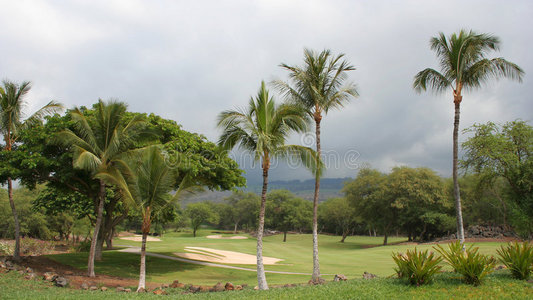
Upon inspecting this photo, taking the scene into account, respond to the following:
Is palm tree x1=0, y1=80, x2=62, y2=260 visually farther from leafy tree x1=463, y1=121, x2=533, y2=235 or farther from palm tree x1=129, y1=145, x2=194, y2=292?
leafy tree x1=463, y1=121, x2=533, y2=235

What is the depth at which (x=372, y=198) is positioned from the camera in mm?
50688

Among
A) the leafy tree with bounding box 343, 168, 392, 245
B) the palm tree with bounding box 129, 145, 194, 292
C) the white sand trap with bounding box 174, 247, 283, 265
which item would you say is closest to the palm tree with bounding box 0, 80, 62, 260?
the palm tree with bounding box 129, 145, 194, 292

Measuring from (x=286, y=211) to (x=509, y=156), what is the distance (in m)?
53.7

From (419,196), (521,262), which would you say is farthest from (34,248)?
(419,196)

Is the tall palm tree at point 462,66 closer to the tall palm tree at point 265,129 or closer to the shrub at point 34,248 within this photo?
the tall palm tree at point 265,129

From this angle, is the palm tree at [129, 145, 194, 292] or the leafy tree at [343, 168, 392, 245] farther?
the leafy tree at [343, 168, 392, 245]

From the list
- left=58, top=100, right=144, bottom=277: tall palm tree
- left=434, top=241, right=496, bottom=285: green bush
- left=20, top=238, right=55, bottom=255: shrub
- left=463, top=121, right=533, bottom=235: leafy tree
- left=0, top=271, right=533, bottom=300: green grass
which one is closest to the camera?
left=0, top=271, right=533, bottom=300: green grass

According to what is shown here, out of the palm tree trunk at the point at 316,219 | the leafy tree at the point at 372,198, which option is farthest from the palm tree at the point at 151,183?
the leafy tree at the point at 372,198

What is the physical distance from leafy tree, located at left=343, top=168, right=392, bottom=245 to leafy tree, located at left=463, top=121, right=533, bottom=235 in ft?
88.1

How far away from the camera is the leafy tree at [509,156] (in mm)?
21891

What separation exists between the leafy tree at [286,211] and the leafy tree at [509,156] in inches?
1942

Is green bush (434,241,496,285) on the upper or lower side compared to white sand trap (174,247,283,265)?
upper

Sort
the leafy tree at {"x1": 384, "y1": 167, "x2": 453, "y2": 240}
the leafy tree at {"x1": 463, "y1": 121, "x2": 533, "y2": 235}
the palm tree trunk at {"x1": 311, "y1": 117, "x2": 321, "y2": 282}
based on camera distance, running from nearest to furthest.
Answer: the palm tree trunk at {"x1": 311, "y1": 117, "x2": 321, "y2": 282} < the leafy tree at {"x1": 463, "y1": 121, "x2": 533, "y2": 235} < the leafy tree at {"x1": 384, "y1": 167, "x2": 453, "y2": 240}

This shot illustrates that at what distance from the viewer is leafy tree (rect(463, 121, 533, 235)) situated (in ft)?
71.8
